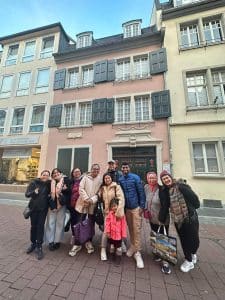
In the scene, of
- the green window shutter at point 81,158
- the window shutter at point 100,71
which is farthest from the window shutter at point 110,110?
the green window shutter at point 81,158

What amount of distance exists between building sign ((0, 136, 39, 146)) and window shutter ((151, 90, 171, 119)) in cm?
830

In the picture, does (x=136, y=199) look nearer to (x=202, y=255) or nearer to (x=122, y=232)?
(x=122, y=232)

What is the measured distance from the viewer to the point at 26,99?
1354cm

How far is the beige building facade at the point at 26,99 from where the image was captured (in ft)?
41.1

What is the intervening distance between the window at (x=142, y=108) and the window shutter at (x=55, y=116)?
5345 millimetres

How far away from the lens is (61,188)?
12.5 ft

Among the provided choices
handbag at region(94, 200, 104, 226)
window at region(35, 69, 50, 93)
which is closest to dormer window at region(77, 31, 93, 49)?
window at region(35, 69, 50, 93)

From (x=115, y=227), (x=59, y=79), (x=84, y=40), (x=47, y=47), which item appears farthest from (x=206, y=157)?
(x=47, y=47)

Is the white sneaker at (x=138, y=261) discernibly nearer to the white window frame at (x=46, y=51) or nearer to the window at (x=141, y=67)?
the window at (x=141, y=67)

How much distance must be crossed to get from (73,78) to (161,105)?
713 cm

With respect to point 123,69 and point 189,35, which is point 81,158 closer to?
point 123,69

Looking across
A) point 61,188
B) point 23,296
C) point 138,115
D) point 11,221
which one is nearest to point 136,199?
point 61,188

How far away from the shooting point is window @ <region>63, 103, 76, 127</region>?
11969 mm

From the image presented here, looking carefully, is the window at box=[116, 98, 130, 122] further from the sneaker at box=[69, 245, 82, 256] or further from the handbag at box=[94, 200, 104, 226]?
the sneaker at box=[69, 245, 82, 256]
